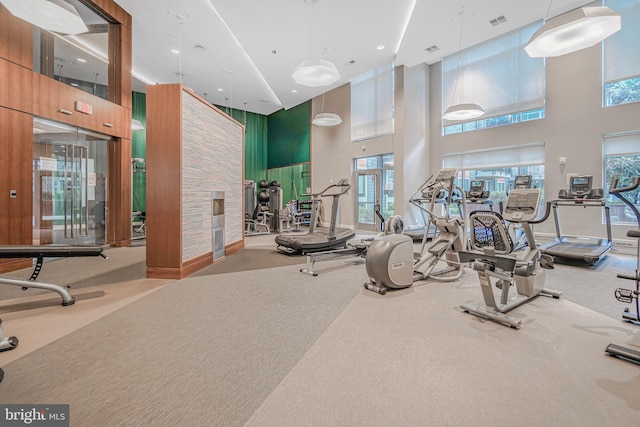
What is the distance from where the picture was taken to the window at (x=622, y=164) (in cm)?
589

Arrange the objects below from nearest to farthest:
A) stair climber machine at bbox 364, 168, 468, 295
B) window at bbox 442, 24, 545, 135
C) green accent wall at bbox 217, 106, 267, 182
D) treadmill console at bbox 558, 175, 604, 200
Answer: stair climber machine at bbox 364, 168, 468, 295
treadmill console at bbox 558, 175, 604, 200
window at bbox 442, 24, 545, 135
green accent wall at bbox 217, 106, 267, 182

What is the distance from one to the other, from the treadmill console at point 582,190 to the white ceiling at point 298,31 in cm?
374

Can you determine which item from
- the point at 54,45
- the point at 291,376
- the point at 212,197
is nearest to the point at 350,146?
the point at 212,197

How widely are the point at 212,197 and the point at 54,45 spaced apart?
179 inches

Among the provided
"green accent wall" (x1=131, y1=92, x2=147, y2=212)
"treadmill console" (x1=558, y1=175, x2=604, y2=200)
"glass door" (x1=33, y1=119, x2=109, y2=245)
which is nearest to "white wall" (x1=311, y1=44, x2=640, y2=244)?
"treadmill console" (x1=558, y1=175, x2=604, y2=200)

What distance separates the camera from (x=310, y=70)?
6.18 meters

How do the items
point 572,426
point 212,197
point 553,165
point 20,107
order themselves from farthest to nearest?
point 553,165 < point 212,197 < point 20,107 < point 572,426

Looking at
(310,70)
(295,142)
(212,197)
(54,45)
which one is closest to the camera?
(212,197)

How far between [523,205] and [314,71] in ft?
16.5

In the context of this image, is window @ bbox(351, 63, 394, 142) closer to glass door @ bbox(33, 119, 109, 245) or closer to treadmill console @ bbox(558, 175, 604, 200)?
treadmill console @ bbox(558, 175, 604, 200)

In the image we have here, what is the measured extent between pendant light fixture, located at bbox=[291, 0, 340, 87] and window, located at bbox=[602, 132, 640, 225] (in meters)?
6.26

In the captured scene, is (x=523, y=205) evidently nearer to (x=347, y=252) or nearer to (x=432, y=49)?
(x=347, y=252)

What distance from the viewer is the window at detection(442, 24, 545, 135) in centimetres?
715

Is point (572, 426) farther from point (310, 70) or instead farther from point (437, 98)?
point (437, 98)
